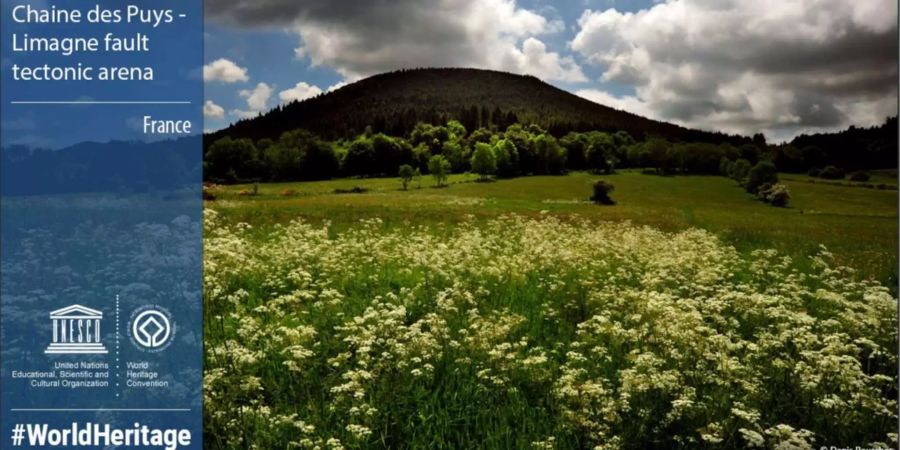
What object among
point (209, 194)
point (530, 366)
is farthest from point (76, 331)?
point (209, 194)

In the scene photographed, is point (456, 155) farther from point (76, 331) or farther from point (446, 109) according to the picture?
point (76, 331)

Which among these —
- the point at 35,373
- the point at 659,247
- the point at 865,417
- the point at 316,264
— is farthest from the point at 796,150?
the point at 35,373

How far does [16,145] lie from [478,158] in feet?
30.7

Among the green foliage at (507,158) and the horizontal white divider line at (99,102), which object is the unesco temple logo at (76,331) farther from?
the green foliage at (507,158)

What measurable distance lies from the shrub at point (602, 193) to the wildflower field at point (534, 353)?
15.2 ft

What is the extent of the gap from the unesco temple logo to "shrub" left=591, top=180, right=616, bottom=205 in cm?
1158

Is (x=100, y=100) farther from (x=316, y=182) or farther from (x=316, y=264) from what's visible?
(x=316, y=182)

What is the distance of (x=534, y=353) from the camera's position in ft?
20.1

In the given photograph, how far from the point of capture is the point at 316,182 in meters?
15.1

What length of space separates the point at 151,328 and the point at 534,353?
4083 mm

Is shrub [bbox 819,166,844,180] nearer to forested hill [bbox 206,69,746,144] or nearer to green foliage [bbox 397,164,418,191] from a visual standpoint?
forested hill [bbox 206,69,746,144]

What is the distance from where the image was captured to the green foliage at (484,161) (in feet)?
47.2

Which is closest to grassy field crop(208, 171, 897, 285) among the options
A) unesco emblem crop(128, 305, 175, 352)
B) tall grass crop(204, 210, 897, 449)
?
tall grass crop(204, 210, 897, 449)

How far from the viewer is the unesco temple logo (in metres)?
6.23
